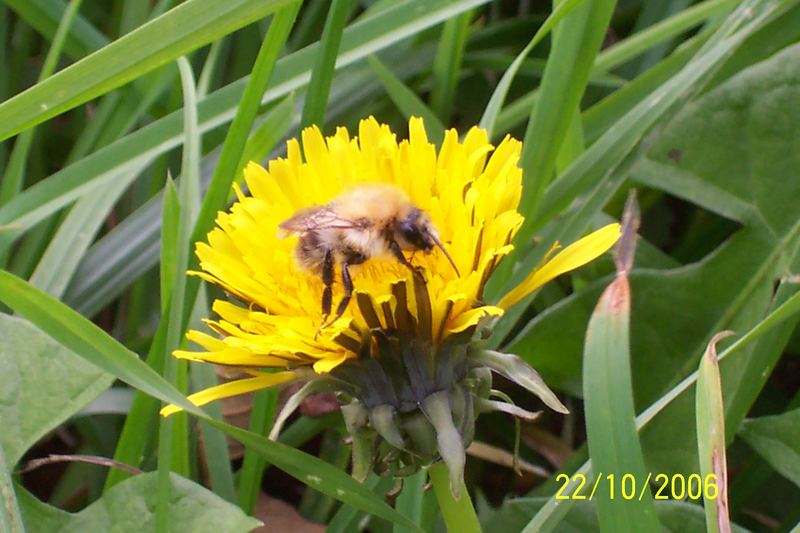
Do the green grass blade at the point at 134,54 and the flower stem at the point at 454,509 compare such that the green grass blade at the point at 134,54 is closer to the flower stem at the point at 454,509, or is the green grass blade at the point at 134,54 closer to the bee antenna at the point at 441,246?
the bee antenna at the point at 441,246

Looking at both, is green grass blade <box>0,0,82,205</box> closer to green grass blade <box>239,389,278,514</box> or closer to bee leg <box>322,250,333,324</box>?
green grass blade <box>239,389,278,514</box>

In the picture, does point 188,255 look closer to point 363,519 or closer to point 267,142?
point 267,142

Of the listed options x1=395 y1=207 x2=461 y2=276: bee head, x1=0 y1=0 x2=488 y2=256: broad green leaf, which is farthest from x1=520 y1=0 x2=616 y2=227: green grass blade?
x1=395 y1=207 x2=461 y2=276: bee head

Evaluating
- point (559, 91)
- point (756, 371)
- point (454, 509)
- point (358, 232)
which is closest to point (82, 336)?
point (358, 232)

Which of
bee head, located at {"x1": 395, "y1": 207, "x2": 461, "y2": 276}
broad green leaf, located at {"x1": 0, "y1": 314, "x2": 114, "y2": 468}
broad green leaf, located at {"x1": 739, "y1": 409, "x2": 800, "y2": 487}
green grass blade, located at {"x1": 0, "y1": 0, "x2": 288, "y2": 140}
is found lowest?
broad green leaf, located at {"x1": 739, "y1": 409, "x2": 800, "y2": 487}

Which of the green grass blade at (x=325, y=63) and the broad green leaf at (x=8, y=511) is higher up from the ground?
the green grass blade at (x=325, y=63)

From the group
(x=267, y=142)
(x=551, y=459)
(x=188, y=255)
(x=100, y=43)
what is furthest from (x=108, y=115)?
(x=551, y=459)

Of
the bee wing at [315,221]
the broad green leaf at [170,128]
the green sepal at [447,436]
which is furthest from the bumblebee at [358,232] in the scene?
the broad green leaf at [170,128]
